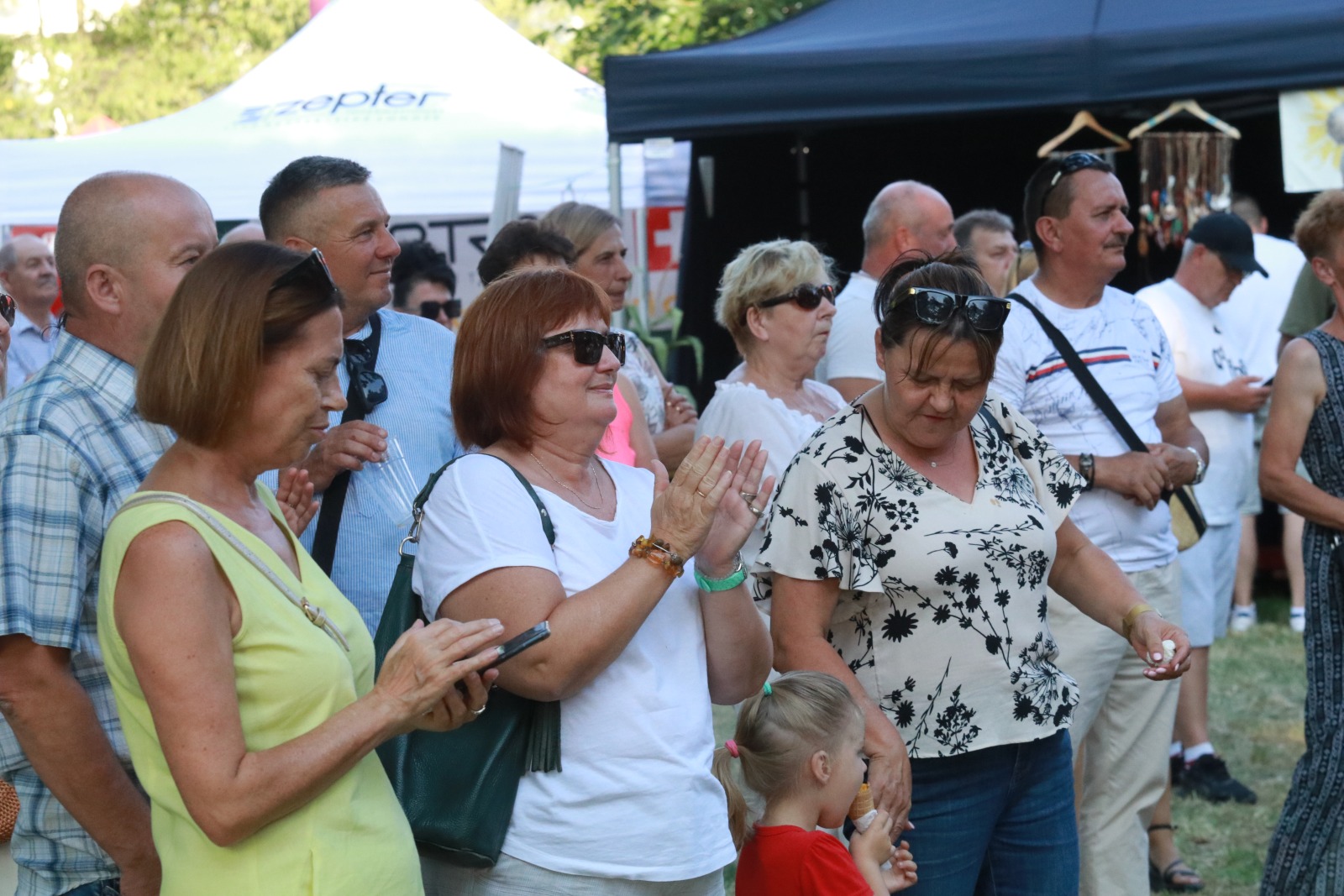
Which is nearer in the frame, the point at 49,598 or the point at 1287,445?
the point at 49,598

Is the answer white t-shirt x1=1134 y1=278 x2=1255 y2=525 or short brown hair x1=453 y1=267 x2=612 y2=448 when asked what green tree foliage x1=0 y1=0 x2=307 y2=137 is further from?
short brown hair x1=453 y1=267 x2=612 y2=448

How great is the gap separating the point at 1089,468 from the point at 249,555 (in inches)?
104

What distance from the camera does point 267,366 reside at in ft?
6.38

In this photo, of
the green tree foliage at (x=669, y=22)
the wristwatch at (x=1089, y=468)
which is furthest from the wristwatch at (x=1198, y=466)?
the green tree foliage at (x=669, y=22)

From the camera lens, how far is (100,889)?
217 cm

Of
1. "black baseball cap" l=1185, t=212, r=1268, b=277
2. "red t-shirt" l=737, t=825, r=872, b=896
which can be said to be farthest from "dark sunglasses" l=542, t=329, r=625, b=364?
"black baseball cap" l=1185, t=212, r=1268, b=277

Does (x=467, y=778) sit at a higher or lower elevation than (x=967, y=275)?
lower

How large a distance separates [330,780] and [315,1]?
13.4m

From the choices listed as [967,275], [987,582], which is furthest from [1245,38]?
[987,582]

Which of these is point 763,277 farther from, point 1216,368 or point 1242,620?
point 1242,620

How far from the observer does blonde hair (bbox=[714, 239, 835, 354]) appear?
14.1 ft

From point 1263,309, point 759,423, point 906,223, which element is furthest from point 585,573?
point 1263,309

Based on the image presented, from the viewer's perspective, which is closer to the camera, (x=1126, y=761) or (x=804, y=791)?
(x=804, y=791)

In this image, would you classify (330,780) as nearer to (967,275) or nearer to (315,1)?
(967,275)
